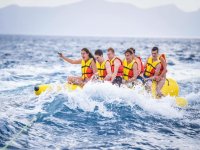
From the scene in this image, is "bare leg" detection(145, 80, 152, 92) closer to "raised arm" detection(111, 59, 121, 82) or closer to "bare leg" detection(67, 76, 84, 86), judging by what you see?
"raised arm" detection(111, 59, 121, 82)

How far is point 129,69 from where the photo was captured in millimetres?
7844

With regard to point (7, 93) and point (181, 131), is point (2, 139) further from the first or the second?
point (7, 93)

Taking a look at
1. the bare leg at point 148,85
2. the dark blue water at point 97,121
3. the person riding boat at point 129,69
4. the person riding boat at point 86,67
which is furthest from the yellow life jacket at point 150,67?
the person riding boat at point 86,67

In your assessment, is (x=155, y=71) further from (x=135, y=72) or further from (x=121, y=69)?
(x=121, y=69)

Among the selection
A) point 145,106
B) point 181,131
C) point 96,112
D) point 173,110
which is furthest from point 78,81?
point 181,131

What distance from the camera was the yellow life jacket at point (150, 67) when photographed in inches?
315

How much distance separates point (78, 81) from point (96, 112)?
1.48 meters

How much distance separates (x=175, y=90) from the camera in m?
8.55

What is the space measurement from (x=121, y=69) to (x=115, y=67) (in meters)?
0.24

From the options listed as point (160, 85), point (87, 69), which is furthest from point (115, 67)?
point (160, 85)

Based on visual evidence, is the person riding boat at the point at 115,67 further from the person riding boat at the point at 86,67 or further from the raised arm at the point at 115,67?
the person riding boat at the point at 86,67

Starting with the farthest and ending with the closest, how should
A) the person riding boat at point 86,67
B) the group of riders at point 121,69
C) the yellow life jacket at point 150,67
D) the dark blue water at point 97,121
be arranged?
the yellow life jacket at point 150,67, the person riding boat at point 86,67, the group of riders at point 121,69, the dark blue water at point 97,121

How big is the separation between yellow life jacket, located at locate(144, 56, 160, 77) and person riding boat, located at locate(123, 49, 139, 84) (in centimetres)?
56

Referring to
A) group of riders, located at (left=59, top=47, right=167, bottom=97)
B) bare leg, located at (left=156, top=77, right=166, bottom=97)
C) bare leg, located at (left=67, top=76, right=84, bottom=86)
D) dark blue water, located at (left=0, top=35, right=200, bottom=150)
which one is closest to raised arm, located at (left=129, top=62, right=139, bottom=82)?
group of riders, located at (left=59, top=47, right=167, bottom=97)
